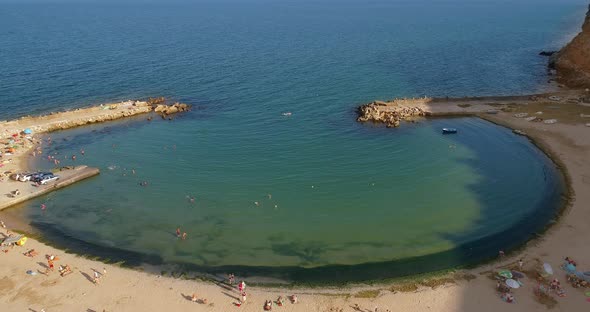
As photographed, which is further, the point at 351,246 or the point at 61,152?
the point at 61,152

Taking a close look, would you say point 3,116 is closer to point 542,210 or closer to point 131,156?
point 131,156

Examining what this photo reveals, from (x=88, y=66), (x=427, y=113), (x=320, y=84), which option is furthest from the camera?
(x=88, y=66)

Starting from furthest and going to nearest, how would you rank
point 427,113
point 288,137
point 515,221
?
point 427,113, point 288,137, point 515,221

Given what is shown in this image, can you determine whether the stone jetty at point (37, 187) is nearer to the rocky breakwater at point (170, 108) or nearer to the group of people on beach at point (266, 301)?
the rocky breakwater at point (170, 108)

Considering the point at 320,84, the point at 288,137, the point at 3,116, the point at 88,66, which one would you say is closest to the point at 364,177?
the point at 288,137

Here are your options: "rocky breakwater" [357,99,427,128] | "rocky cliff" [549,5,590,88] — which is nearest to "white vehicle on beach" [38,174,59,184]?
"rocky breakwater" [357,99,427,128]
